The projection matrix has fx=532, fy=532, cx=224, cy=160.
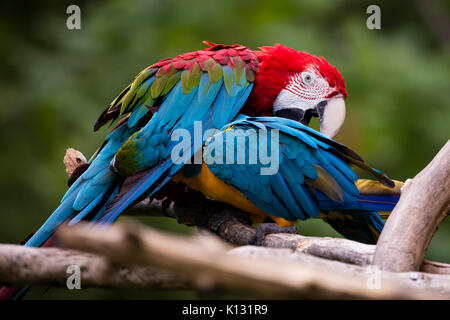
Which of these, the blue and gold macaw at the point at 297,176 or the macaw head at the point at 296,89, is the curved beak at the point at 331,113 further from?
the blue and gold macaw at the point at 297,176

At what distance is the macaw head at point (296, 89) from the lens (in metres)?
1.77

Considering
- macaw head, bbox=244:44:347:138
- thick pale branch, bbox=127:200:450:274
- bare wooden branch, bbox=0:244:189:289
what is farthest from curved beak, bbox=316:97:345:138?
bare wooden branch, bbox=0:244:189:289

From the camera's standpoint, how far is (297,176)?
146cm

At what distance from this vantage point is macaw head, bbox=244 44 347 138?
1770 millimetres

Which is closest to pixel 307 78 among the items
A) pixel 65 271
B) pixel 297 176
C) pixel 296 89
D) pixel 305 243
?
pixel 296 89

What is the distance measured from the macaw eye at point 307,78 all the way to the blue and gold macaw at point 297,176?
347 mm

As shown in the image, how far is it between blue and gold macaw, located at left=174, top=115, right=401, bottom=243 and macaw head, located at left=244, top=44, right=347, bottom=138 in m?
0.29

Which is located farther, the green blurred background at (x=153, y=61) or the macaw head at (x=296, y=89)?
the green blurred background at (x=153, y=61)

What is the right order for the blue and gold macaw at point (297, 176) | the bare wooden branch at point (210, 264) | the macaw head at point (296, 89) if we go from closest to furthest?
the bare wooden branch at point (210, 264), the blue and gold macaw at point (297, 176), the macaw head at point (296, 89)

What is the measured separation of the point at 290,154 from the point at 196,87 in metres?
0.39

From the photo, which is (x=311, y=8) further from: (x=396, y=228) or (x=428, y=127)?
(x=396, y=228)

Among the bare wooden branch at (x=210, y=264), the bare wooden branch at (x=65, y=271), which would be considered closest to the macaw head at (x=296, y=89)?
the bare wooden branch at (x=65, y=271)

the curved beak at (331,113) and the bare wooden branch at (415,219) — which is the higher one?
the curved beak at (331,113)

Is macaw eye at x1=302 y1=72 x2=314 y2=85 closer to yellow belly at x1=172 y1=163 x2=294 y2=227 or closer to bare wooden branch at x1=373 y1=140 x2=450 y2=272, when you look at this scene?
yellow belly at x1=172 y1=163 x2=294 y2=227
